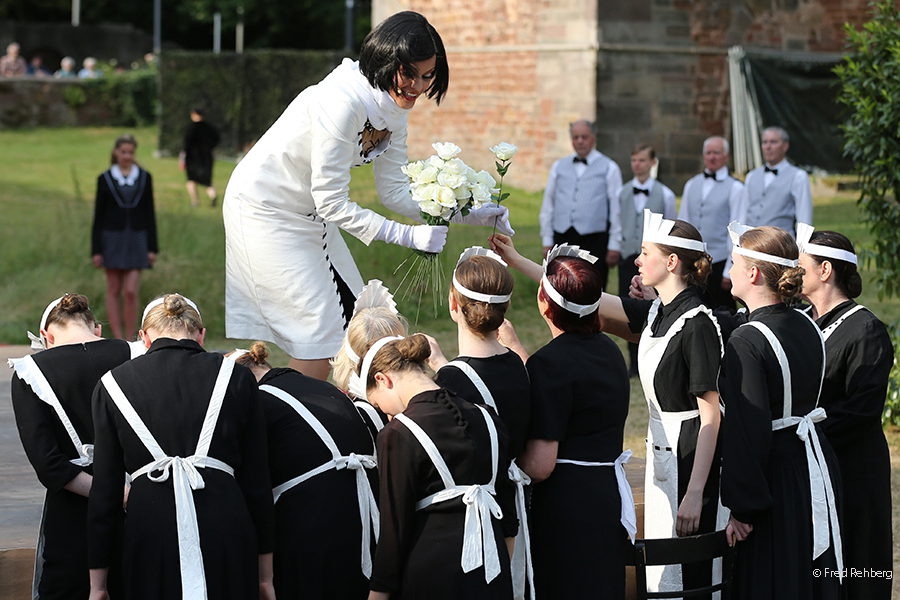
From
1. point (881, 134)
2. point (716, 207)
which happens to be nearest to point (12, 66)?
point (716, 207)

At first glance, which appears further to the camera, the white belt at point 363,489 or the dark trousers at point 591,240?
the dark trousers at point 591,240

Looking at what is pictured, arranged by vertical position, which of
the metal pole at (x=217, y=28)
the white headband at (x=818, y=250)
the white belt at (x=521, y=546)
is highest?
the metal pole at (x=217, y=28)

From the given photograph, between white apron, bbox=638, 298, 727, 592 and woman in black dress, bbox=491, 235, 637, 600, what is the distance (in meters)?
0.48

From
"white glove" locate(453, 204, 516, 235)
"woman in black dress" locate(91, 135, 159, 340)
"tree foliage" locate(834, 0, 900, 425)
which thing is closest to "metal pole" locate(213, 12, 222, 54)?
"woman in black dress" locate(91, 135, 159, 340)

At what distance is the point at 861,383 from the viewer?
13.6 feet

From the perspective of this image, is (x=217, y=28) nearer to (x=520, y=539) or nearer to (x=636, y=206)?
(x=636, y=206)

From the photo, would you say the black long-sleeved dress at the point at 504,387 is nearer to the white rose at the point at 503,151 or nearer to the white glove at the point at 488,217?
the white glove at the point at 488,217

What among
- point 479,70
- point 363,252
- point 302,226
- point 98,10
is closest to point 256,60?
point 479,70

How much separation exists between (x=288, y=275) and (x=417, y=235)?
0.57 m

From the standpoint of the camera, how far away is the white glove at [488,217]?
4043 mm

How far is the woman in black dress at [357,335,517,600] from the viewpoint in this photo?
9.68 ft

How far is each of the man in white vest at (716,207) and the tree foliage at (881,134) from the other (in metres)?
1.63

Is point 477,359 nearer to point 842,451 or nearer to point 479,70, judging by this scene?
point 842,451

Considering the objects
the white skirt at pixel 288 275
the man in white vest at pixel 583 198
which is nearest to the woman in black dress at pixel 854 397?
the white skirt at pixel 288 275
